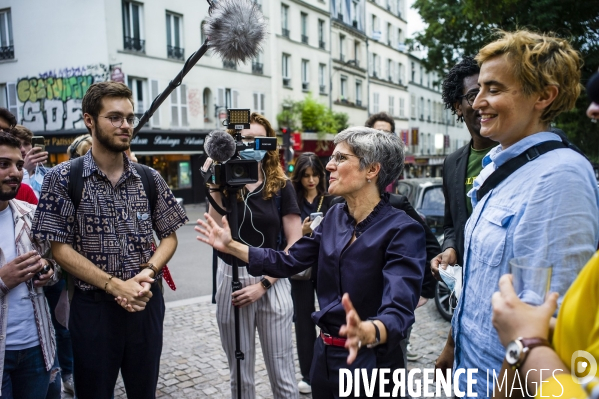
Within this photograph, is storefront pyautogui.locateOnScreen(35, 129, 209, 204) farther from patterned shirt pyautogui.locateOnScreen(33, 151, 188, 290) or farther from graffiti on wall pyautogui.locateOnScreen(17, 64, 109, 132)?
patterned shirt pyautogui.locateOnScreen(33, 151, 188, 290)

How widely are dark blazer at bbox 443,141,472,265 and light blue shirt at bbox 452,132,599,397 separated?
0.95 meters

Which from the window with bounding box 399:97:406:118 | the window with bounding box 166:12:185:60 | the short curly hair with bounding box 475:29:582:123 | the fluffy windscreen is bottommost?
the short curly hair with bounding box 475:29:582:123

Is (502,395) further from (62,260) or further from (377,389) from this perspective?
(62,260)

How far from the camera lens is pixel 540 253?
1.52 meters

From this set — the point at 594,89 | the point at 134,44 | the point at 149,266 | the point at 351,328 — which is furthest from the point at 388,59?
the point at 594,89

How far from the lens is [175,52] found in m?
20.6

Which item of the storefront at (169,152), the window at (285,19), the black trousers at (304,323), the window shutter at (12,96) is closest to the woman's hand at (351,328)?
the black trousers at (304,323)

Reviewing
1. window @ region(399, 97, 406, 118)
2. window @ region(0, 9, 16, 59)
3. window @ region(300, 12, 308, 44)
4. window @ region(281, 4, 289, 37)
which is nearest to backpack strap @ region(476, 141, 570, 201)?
window @ region(0, 9, 16, 59)

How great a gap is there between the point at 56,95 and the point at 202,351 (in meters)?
17.6

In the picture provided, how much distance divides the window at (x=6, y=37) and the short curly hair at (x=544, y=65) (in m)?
22.8

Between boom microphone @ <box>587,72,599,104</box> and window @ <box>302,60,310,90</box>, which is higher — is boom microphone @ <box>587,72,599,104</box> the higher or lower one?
the lower one

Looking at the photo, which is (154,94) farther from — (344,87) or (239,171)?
(239,171)

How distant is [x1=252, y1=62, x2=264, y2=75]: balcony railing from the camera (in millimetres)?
24072

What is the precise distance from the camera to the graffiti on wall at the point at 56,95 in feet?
59.6
